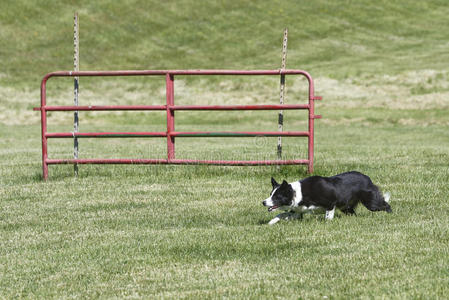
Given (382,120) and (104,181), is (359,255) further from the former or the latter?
(382,120)

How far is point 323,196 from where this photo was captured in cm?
806

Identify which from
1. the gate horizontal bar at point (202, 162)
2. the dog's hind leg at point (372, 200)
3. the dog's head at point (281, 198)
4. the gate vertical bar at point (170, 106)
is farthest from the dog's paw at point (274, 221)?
the gate vertical bar at point (170, 106)

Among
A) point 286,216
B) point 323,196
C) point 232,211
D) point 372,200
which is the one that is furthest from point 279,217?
point 372,200

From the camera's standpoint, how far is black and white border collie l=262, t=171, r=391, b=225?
313 inches

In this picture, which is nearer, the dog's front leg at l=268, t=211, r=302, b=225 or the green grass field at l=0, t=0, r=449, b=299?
the green grass field at l=0, t=0, r=449, b=299

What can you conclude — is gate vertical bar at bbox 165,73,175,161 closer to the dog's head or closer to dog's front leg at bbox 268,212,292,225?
dog's front leg at bbox 268,212,292,225

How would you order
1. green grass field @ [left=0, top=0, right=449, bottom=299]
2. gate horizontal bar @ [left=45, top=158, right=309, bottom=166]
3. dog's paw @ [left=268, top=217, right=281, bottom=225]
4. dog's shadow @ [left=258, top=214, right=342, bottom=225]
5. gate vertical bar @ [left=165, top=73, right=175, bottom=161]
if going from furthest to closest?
gate vertical bar @ [left=165, top=73, right=175, bottom=161]
gate horizontal bar @ [left=45, top=158, right=309, bottom=166]
dog's shadow @ [left=258, top=214, right=342, bottom=225]
dog's paw @ [left=268, top=217, right=281, bottom=225]
green grass field @ [left=0, top=0, right=449, bottom=299]

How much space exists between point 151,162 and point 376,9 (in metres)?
49.0

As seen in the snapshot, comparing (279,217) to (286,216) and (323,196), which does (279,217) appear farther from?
(323,196)

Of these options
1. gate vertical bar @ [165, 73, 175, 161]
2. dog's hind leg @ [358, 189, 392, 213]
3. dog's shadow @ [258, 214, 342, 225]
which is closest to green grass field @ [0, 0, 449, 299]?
dog's shadow @ [258, 214, 342, 225]

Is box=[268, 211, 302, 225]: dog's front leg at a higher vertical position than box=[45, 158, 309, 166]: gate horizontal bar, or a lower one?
lower

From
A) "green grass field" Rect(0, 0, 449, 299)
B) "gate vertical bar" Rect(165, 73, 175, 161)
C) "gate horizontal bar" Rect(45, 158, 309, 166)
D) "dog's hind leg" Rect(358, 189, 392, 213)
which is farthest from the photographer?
"gate vertical bar" Rect(165, 73, 175, 161)

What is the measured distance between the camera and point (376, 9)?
188ft

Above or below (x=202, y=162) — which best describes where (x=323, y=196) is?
below
